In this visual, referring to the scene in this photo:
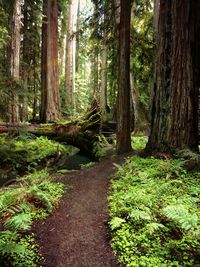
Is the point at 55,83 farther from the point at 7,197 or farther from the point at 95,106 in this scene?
the point at 7,197

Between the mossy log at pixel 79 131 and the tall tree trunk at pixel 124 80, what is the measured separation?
9.29ft

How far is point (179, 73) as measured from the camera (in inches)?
330

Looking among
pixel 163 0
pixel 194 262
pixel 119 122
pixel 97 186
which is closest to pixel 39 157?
pixel 119 122

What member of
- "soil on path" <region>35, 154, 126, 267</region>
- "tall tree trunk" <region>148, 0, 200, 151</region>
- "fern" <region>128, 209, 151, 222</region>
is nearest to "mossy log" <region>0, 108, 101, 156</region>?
"tall tree trunk" <region>148, 0, 200, 151</region>

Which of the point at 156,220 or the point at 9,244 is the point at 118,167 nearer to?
the point at 156,220

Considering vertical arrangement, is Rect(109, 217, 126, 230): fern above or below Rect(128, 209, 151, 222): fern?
below

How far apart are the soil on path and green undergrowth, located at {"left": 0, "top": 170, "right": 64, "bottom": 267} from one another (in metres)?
0.16

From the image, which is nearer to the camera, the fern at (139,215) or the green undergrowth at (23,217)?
the green undergrowth at (23,217)

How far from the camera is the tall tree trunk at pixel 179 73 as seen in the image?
8.37 metres

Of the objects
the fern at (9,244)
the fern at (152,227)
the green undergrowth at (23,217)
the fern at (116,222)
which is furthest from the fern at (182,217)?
the fern at (9,244)

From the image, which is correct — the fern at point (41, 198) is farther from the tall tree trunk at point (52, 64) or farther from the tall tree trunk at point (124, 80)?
the tall tree trunk at point (52, 64)

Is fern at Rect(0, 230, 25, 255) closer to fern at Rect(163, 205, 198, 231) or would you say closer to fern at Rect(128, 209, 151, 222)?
fern at Rect(128, 209, 151, 222)

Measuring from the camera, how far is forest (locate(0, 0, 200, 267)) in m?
4.35

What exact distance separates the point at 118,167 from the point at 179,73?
3.11 meters
